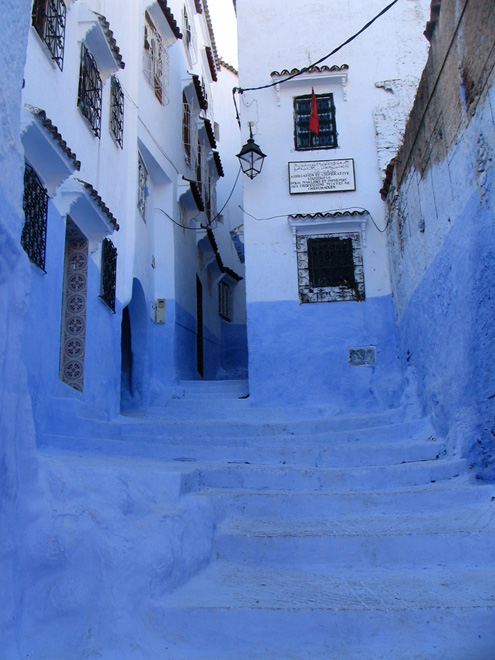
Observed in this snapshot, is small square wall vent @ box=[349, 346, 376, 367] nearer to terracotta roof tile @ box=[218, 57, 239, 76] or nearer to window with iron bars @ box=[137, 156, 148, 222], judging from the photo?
window with iron bars @ box=[137, 156, 148, 222]

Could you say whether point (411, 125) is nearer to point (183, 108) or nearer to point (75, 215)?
point (75, 215)

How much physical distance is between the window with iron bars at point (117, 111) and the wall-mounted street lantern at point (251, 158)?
2.15m

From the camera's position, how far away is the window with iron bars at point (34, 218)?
563 centimetres

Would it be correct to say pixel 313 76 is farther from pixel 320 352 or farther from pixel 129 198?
pixel 320 352

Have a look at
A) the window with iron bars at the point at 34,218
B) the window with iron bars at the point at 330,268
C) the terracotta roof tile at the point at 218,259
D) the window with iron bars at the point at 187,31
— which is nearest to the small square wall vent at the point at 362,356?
the window with iron bars at the point at 330,268

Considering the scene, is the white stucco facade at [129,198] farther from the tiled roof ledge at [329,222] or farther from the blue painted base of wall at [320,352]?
the tiled roof ledge at [329,222]

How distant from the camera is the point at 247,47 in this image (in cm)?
1159

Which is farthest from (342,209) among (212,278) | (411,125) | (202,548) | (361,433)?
(202,548)

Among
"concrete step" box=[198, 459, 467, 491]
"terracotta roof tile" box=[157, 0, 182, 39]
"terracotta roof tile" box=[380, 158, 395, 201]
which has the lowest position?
"concrete step" box=[198, 459, 467, 491]

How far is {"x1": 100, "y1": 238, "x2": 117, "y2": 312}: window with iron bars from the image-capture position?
7914mm

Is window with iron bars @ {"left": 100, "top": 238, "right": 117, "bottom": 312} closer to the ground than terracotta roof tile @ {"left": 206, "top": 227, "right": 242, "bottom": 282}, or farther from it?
closer to the ground

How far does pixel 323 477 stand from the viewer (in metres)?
5.64

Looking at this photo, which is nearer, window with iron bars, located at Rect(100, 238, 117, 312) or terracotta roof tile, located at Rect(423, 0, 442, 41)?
terracotta roof tile, located at Rect(423, 0, 442, 41)

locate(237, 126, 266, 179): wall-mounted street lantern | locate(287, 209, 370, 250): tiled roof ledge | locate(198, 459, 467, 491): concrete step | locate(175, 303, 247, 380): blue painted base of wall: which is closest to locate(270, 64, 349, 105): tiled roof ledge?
locate(237, 126, 266, 179): wall-mounted street lantern
